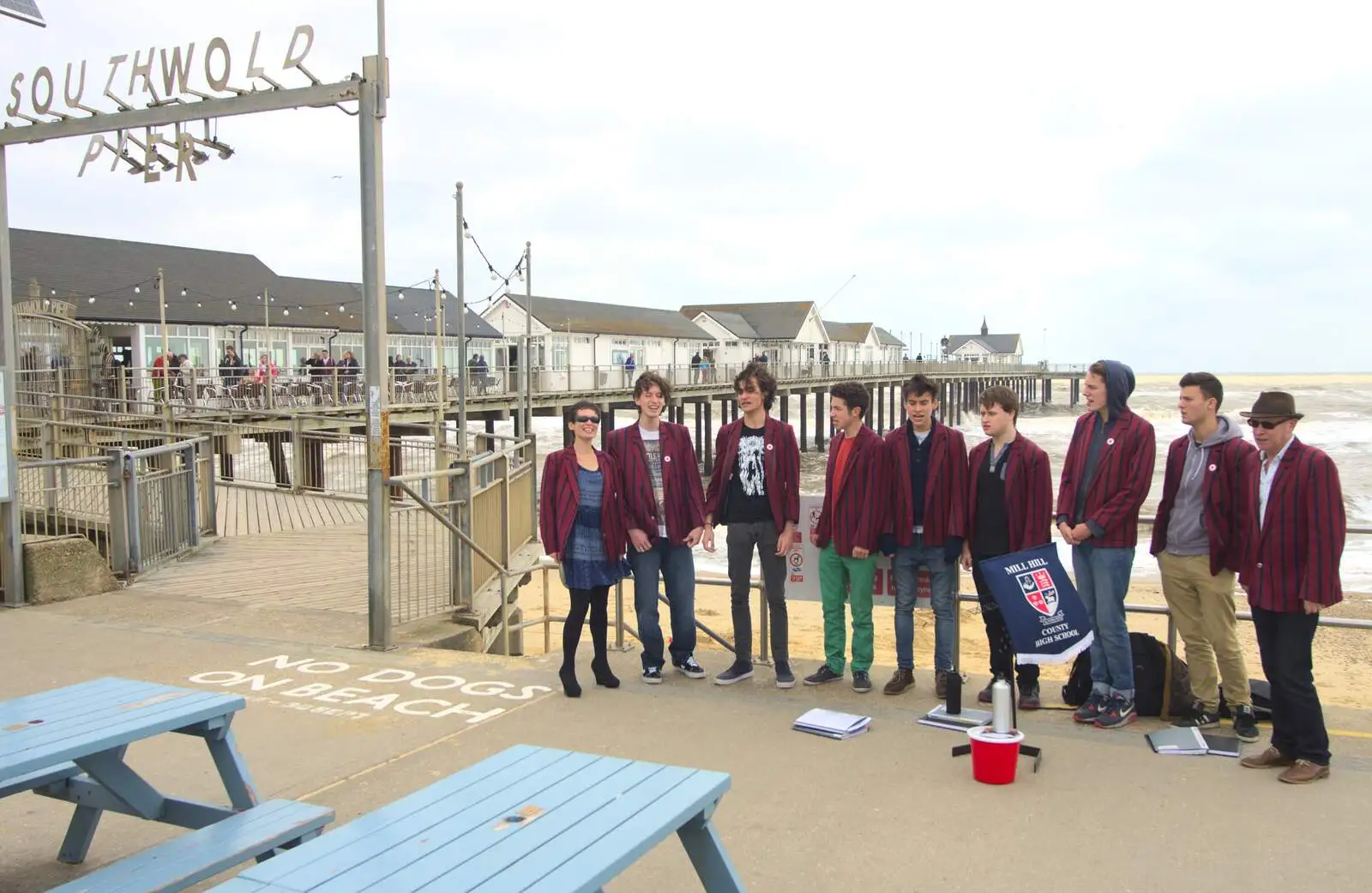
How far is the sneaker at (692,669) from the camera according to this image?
20.5 feet

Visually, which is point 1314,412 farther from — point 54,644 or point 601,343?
point 54,644

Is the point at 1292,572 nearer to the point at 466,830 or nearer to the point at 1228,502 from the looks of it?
the point at 1228,502

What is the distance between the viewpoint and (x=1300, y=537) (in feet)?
14.7

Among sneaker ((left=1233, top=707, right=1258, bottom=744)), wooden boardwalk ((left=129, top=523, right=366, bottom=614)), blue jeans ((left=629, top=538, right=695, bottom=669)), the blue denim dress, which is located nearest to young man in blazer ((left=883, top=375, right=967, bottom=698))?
blue jeans ((left=629, top=538, right=695, bottom=669))

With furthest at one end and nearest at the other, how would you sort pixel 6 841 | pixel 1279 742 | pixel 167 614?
1. pixel 167 614
2. pixel 1279 742
3. pixel 6 841

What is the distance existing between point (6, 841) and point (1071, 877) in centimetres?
392

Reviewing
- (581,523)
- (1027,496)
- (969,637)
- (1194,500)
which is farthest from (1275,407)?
(969,637)

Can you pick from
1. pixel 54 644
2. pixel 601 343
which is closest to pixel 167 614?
pixel 54 644

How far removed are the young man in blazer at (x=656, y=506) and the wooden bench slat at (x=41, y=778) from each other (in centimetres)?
301

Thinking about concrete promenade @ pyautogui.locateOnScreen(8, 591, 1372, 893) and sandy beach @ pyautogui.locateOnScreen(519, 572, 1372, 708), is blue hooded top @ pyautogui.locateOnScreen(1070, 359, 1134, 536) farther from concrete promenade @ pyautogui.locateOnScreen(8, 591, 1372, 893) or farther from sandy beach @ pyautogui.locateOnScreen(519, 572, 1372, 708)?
sandy beach @ pyautogui.locateOnScreen(519, 572, 1372, 708)

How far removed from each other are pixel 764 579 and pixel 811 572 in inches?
15.9

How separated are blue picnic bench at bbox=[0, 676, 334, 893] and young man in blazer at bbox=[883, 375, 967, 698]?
3.43m

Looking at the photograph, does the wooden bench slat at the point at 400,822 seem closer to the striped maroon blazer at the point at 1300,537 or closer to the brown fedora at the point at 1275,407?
the striped maroon blazer at the point at 1300,537

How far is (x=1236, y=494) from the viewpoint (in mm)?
4914
